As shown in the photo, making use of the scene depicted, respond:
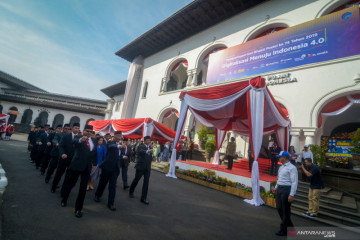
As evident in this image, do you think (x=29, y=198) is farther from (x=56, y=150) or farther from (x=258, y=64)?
(x=258, y=64)

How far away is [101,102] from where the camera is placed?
115ft

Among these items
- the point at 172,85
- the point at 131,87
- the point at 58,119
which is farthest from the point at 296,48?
the point at 58,119

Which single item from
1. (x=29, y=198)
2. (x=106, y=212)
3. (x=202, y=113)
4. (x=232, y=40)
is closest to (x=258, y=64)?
(x=232, y=40)

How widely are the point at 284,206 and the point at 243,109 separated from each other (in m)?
4.68

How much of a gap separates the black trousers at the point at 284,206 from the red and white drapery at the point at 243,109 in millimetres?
1745

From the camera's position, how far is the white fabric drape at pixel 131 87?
63.7 feet

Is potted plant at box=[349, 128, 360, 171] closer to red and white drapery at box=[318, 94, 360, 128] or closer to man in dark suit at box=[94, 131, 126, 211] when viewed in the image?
red and white drapery at box=[318, 94, 360, 128]

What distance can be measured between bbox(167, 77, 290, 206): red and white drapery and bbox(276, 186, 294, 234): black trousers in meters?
1.75

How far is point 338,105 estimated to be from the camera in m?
8.18

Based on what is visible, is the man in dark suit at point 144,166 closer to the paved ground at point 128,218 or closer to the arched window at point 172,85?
the paved ground at point 128,218

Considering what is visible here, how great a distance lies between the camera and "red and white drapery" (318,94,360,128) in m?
7.59

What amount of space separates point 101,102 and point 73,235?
35.8 meters

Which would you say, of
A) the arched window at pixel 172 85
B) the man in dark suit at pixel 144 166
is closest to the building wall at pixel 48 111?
the arched window at pixel 172 85

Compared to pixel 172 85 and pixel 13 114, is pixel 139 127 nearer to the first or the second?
pixel 172 85
